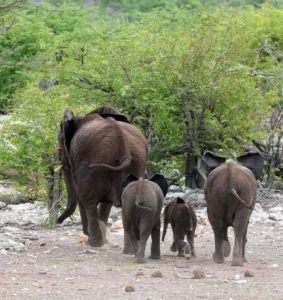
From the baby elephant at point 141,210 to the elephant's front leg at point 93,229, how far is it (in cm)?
92

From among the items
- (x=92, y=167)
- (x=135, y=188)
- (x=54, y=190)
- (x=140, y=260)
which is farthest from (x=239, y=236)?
(x=54, y=190)

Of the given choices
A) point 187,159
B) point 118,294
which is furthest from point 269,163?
point 118,294

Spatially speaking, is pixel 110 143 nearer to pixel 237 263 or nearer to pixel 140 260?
pixel 140 260

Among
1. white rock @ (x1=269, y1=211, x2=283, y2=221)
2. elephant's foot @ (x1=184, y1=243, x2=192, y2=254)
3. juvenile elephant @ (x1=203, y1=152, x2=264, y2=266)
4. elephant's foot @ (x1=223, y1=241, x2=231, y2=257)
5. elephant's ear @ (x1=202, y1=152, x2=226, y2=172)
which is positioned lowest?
white rock @ (x1=269, y1=211, x2=283, y2=221)

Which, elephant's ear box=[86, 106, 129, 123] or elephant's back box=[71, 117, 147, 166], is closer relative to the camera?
elephant's back box=[71, 117, 147, 166]

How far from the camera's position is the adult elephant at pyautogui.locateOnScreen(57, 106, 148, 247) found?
1150cm

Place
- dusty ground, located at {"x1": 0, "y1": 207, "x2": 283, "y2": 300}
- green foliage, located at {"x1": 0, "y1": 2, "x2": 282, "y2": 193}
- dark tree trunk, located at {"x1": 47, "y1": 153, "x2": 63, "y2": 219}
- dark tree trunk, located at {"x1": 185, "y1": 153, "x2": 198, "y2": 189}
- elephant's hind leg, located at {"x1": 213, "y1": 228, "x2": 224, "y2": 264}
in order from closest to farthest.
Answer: dusty ground, located at {"x1": 0, "y1": 207, "x2": 283, "y2": 300} → elephant's hind leg, located at {"x1": 213, "y1": 228, "x2": 224, "y2": 264} → dark tree trunk, located at {"x1": 47, "y1": 153, "x2": 63, "y2": 219} → green foliage, located at {"x1": 0, "y1": 2, "x2": 282, "y2": 193} → dark tree trunk, located at {"x1": 185, "y1": 153, "x2": 198, "y2": 189}

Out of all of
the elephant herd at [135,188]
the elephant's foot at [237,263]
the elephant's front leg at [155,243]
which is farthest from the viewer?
the elephant's front leg at [155,243]

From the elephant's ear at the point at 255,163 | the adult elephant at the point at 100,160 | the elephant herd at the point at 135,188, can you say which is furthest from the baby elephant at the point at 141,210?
the elephant's ear at the point at 255,163

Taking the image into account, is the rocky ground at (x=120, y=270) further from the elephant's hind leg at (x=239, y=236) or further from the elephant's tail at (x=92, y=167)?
the elephant's tail at (x=92, y=167)

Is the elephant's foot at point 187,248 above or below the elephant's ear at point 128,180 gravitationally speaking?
below

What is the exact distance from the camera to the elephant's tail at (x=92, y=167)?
11.2 m

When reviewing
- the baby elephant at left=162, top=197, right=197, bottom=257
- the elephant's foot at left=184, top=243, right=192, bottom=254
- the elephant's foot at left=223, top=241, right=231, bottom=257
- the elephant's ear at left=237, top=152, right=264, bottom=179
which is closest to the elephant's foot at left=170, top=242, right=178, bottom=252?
the baby elephant at left=162, top=197, right=197, bottom=257

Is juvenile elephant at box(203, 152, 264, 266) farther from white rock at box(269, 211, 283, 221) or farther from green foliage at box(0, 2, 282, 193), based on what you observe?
green foliage at box(0, 2, 282, 193)
